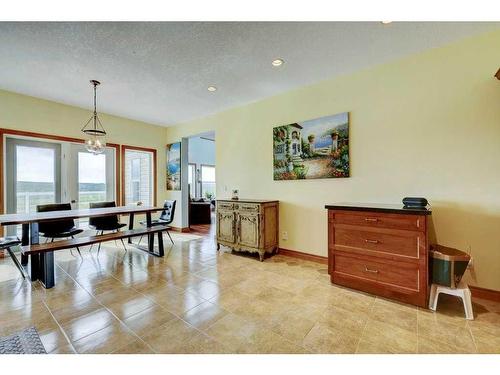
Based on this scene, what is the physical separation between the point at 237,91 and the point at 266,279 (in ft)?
9.62

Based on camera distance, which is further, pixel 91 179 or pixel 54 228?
pixel 91 179

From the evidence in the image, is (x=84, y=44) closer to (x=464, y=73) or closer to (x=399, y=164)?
(x=399, y=164)

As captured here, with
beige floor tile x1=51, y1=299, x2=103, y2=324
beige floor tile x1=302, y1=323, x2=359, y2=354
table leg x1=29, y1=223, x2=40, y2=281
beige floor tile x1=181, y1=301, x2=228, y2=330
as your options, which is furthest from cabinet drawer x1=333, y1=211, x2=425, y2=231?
table leg x1=29, y1=223, x2=40, y2=281

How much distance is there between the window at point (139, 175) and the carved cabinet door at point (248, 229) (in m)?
2.92

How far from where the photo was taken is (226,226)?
399 cm

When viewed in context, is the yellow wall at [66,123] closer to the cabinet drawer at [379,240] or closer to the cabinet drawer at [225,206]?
the cabinet drawer at [225,206]

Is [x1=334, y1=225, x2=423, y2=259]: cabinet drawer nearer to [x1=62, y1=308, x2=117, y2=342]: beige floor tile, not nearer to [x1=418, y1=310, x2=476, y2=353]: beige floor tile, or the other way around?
[x1=418, y1=310, x2=476, y2=353]: beige floor tile

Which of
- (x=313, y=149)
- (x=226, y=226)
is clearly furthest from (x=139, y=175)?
(x=313, y=149)

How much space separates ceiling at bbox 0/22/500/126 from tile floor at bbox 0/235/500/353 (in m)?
2.71

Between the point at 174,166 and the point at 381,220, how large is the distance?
4914 mm

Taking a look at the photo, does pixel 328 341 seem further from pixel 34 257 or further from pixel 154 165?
pixel 154 165

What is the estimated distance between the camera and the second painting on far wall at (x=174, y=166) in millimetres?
5745

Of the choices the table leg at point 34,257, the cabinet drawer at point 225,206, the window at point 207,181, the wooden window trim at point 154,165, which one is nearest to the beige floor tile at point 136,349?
the table leg at point 34,257

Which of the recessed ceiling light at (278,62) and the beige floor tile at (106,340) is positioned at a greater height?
the recessed ceiling light at (278,62)
